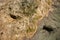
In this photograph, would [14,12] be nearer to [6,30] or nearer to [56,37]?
[6,30]

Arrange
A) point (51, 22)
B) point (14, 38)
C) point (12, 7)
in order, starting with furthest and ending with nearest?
point (51, 22), point (12, 7), point (14, 38)

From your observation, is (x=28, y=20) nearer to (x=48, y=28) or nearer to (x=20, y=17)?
(x=20, y=17)

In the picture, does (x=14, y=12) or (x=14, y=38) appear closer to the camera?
(x=14, y=38)

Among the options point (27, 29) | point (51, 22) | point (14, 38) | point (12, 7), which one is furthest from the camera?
point (51, 22)

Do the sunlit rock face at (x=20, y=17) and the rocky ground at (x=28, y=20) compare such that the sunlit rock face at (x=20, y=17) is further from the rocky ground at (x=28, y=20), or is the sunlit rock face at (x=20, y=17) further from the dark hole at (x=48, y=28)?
the dark hole at (x=48, y=28)

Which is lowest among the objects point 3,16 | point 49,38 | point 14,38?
point 49,38

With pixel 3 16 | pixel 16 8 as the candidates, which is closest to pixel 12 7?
pixel 16 8

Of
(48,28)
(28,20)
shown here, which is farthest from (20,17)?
(48,28)
